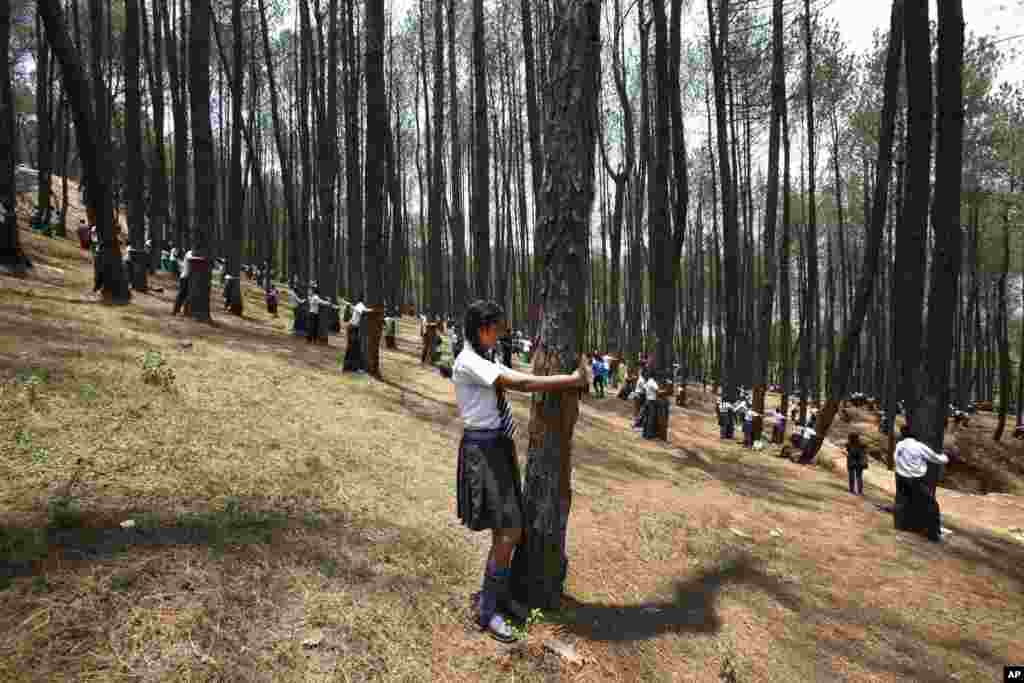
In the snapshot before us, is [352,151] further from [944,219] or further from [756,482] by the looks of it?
[944,219]

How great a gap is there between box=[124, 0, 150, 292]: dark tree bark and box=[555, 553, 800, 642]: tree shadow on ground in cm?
1306

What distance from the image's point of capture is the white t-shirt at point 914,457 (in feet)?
24.2

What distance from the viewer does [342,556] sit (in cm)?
371

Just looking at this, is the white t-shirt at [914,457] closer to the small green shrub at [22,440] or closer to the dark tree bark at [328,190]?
the small green shrub at [22,440]

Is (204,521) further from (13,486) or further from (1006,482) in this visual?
(1006,482)

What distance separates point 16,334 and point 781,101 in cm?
1634

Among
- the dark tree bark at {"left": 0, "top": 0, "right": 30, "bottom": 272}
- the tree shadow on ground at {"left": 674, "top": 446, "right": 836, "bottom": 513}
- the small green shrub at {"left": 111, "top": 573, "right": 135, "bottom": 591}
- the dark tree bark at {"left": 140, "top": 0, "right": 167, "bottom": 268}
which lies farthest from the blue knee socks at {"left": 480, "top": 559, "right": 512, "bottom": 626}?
the dark tree bark at {"left": 140, "top": 0, "right": 167, "bottom": 268}

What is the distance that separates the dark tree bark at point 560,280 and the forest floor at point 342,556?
17.3 inches

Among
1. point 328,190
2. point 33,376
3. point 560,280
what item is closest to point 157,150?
point 328,190

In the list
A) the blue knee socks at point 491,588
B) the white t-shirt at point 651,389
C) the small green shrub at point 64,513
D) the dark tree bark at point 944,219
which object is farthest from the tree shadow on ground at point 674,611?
the white t-shirt at point 651,389

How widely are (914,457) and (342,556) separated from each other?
7567mm

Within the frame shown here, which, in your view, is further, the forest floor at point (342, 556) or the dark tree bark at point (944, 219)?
the dark tree bark at point (944, 219)

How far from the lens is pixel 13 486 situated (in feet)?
11.5

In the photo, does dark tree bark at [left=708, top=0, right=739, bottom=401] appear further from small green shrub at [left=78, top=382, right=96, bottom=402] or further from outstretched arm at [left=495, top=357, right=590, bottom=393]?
small green shrub at [left=78, top=382, right=96, bottom=402]
